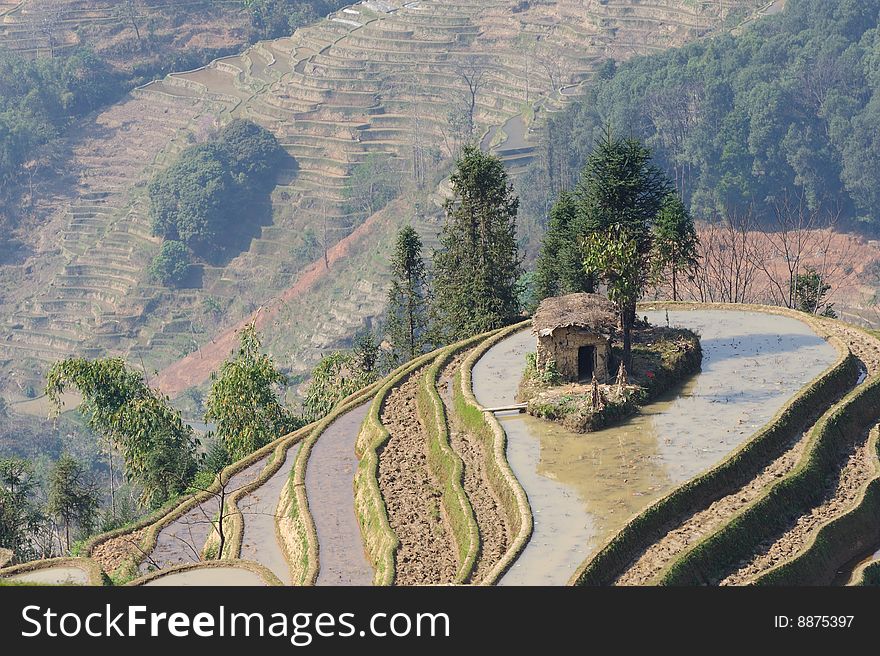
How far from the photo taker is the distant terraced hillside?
156375 mm

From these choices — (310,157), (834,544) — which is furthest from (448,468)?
(310,157)

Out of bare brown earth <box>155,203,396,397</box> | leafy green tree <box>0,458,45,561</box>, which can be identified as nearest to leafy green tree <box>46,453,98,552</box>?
leafy green tree <box>0,458,45,561</box>

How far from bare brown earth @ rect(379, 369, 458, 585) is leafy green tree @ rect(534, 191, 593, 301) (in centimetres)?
980

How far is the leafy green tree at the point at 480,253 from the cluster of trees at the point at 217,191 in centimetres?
9663

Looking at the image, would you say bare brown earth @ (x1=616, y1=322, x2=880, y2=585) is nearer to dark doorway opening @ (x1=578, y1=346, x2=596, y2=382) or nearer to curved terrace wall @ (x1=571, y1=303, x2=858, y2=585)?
curved terrace wall @ (x1=571, y1=303, x2=858, y2=585)

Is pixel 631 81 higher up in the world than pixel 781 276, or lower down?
higher up

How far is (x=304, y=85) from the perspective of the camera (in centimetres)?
18112

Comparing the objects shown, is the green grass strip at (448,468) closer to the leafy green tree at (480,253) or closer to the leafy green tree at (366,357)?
the leafy green tree at (480,253)

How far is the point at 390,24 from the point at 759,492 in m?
145

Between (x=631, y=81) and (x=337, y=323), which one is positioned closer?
(x=337, y=323)

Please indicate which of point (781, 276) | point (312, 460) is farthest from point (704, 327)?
point (781, 276)

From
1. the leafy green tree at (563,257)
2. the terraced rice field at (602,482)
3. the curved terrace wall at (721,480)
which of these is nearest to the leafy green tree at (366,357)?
the leafy green tree at (563,257)

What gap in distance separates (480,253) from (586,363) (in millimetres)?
18644

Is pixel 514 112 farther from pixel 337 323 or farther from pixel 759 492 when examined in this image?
pixel 759 492
